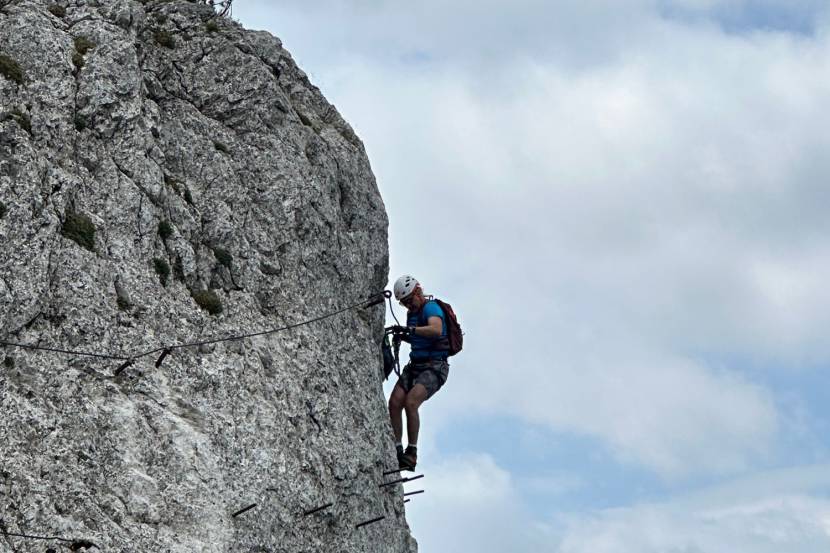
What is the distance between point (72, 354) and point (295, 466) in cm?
397

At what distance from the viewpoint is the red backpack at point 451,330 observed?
71.4 ft

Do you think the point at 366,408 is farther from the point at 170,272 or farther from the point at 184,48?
the point at 184,48

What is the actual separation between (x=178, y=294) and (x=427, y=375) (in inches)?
243

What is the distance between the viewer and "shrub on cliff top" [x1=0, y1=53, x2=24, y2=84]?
1675cm

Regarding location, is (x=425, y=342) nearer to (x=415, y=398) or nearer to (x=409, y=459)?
(x=415, y=398)

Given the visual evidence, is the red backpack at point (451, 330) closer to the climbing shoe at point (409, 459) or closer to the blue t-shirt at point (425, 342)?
the blue t-shirt at point (425, 342)

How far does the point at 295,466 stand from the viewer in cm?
1691

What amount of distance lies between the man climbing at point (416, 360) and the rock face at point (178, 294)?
0.85m

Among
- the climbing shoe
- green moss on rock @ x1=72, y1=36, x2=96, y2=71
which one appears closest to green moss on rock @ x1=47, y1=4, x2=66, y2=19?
green moss on rock @ x1=72, y1=36, x2=96, y2=71

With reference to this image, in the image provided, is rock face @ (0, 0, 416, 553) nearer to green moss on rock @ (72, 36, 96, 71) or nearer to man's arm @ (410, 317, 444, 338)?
green moss on rock @ (72, 36, 96, 71)

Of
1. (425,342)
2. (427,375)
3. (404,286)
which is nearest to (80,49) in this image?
(404,286)

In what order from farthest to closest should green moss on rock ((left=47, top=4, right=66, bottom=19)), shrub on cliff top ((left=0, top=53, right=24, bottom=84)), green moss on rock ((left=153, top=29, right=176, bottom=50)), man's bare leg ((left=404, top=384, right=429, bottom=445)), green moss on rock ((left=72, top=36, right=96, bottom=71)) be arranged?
green moss on rock ((left=153, top=29, right=176, bottom=50)) → man's bare leg ((left=404, top=384, right=429, bottom=445)) → green moss on rock ((left=47, top=4, right=66, bottom=19)) → green moss on rock ((left=72, top=36, right=96, bottom=71)) → shrub on cliff top ((left=0, top=53, right=24, bottom=84))

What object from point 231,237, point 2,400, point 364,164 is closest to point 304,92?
point 364,164

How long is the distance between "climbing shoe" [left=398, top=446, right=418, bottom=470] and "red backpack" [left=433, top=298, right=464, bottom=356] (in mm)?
2086
